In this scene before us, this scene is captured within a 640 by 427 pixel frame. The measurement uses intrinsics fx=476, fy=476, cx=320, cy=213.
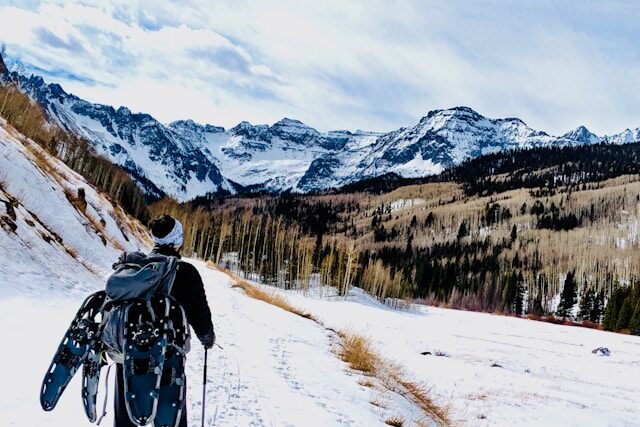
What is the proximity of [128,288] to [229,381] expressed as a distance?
547 centimetres

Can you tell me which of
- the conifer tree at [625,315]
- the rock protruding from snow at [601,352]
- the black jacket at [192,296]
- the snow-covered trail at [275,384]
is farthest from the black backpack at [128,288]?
the conifer tree at [625,315]

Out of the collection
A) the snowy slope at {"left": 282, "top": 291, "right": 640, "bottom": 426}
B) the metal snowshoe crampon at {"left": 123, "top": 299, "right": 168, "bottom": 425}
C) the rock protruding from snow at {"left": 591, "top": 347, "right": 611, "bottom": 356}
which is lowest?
the snowy slope at {"left": 282, "top": 291, "right": 640, "bottom": 426}

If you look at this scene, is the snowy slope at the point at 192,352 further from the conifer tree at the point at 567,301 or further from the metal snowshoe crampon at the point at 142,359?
the conifer tree at the point at 567,301

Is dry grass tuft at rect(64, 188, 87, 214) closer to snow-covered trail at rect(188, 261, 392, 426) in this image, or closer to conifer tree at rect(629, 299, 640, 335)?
snow-covered trail at rect(188, 261, 392, 426)

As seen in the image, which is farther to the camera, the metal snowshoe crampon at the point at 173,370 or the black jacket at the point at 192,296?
the black jacket at the point at 192,296

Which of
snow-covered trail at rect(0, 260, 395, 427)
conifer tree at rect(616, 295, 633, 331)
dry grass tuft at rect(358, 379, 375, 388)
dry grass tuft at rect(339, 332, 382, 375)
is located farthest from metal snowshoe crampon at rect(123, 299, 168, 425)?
conifer tree at rect(616, 295, 633, 331)

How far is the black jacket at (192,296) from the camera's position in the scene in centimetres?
460

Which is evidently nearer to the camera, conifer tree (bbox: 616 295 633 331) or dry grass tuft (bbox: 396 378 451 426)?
dry grass tuft (bbox: 396 378 451 426)

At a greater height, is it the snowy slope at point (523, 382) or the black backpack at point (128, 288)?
the black backpack at point (128, 288)

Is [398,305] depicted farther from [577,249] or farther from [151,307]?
[577,249]

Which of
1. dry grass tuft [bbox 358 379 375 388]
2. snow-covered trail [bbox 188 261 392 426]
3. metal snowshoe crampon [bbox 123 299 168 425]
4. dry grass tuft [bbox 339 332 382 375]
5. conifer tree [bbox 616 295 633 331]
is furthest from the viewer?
conifer tree [bbox 616 295 633 331]

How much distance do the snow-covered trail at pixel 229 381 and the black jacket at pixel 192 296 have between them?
8.39 feet

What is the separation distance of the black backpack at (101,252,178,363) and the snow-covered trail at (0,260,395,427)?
2226 mm

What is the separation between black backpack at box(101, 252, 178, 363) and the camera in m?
4.26
